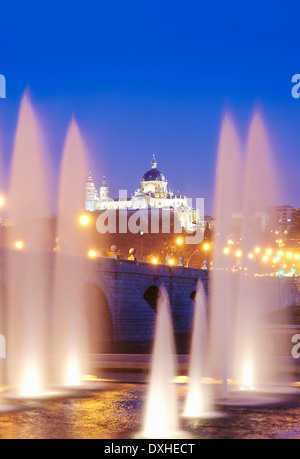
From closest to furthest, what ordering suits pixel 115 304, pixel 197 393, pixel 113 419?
pixel 113 419
pixel 197 393
pixel 115 304

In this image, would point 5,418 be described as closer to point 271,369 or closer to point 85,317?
point 271,369

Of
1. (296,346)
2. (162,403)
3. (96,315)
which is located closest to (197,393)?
(162,403)

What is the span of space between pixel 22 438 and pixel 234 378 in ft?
28.4

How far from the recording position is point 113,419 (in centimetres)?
1253

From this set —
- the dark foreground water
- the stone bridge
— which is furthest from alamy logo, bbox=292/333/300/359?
the dark foreground water

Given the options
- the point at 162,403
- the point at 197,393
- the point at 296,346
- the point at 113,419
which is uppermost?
the point at 296,346

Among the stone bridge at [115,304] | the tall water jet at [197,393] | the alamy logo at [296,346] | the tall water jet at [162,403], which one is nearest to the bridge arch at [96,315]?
the stone bridge at [115,304]

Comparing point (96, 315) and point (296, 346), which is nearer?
point (296, 346)

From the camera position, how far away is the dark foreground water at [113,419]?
11359 mm

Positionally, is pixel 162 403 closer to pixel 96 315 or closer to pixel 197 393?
pixel 197 393

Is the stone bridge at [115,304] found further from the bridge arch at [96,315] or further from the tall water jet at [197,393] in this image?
the tall water jet at [197,393]
